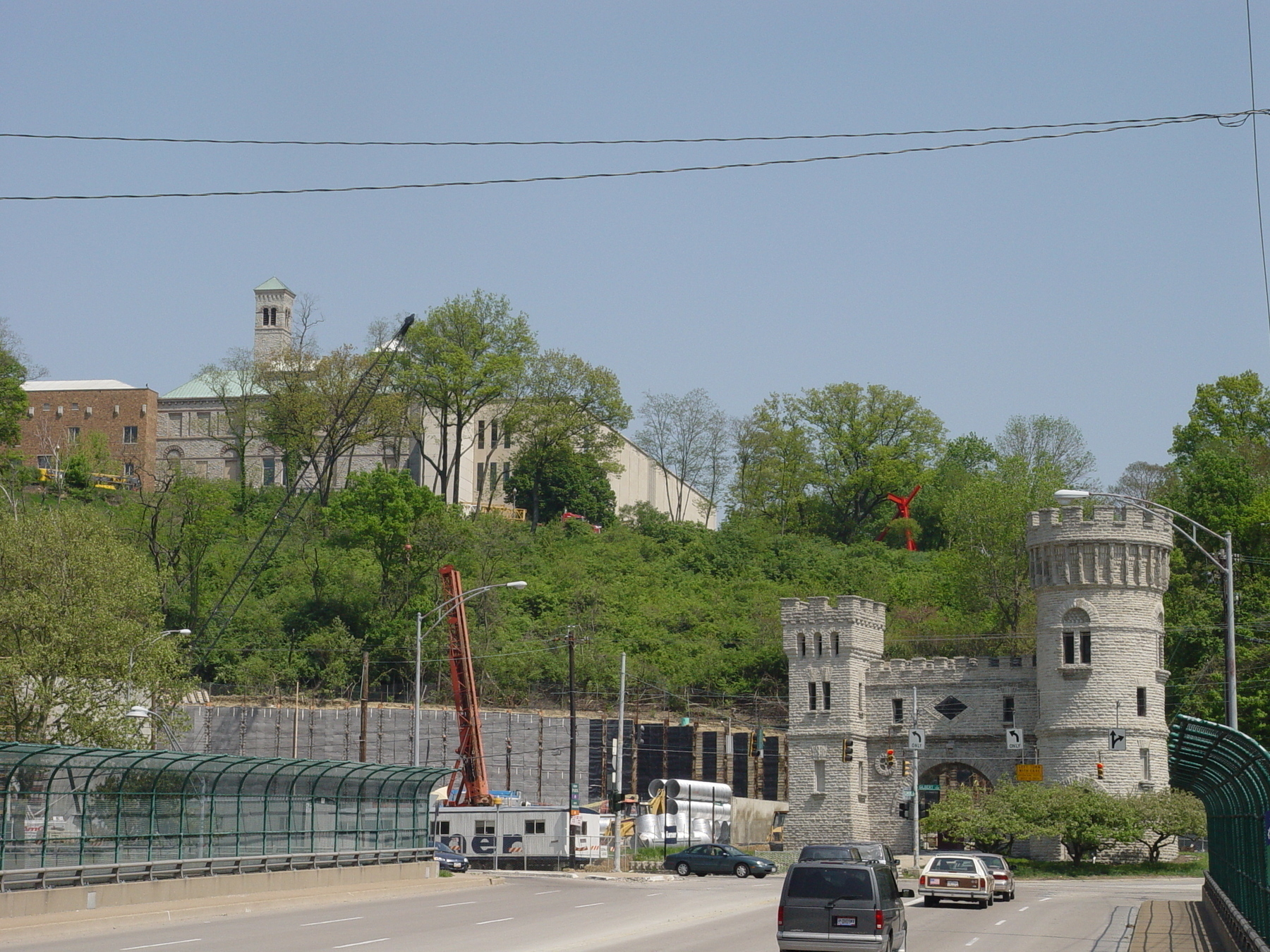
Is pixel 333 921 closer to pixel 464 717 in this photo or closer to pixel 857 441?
pixel 464 717

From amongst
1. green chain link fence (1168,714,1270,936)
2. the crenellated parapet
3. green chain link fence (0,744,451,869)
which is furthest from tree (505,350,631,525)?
green chain link fence (1168,714,1270,936)

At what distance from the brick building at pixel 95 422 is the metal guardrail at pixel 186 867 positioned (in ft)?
289

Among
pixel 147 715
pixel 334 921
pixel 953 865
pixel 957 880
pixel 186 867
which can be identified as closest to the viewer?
pixel 334 921

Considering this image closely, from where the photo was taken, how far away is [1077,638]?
70.7 m

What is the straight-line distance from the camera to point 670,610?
316 ft

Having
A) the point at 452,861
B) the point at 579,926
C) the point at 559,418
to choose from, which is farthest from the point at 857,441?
the point at 579,926

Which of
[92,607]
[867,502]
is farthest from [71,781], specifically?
[867,502]

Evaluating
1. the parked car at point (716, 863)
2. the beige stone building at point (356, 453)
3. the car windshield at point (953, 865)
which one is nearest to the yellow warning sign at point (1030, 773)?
the parked car at point (716, 863)

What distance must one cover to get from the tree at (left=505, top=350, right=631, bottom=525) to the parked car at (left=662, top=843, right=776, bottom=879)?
5675cm

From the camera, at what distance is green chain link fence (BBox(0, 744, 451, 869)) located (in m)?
28.8

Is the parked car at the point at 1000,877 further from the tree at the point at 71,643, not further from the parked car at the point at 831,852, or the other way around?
the tree at the point at 71,643

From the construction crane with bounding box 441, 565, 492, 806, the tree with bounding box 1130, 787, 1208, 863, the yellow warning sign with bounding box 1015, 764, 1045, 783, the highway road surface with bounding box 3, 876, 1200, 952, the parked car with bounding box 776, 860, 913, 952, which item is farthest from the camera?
the yellow warning sign with bounding box 1015, 764, 1045, 783

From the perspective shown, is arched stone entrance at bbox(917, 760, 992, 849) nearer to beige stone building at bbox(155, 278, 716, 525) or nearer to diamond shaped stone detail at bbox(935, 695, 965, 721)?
diamond shaped stone detail at bbox(935, 695, 965, 721)

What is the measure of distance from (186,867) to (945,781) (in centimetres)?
4873
